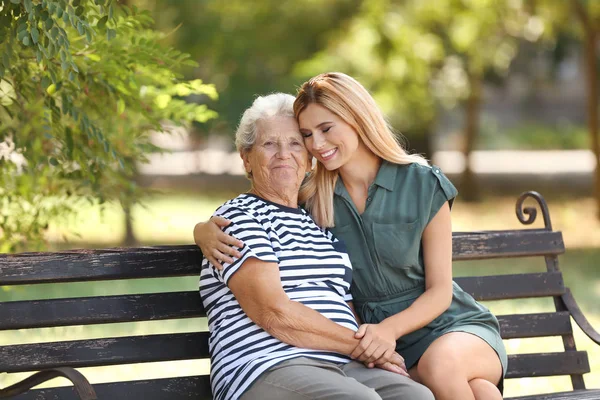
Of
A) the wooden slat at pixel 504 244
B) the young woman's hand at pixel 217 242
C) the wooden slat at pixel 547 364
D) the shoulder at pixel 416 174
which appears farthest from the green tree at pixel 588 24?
the young woman's hand at pixel 217 242

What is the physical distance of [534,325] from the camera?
169 inches

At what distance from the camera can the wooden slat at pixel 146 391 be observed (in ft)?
12.1

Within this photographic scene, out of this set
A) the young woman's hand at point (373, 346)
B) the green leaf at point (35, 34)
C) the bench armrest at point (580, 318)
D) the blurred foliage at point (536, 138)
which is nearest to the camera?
the young woman's hand at point (373, 346)

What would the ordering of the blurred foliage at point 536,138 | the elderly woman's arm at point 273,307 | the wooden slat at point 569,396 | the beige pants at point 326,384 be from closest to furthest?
the beige pants at point 326,384
the elderly woman's arm at point 273,307
the wooden slat at point 569,396
the blurred foliage at point 536,138

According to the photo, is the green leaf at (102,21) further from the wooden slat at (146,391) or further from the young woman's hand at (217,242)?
the wooden slat at (146,391)

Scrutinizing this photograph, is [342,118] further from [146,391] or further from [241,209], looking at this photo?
[146,391]

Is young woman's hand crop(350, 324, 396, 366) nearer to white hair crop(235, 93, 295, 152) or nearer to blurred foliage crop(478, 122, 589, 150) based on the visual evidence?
white hair crop(235, 93, 295, 152)

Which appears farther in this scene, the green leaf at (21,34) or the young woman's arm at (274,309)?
the green leaf at (21,34)

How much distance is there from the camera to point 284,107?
12.0 feet

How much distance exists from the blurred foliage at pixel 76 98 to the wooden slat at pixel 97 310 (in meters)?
0.89

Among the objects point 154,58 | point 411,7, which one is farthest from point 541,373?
point 411,7

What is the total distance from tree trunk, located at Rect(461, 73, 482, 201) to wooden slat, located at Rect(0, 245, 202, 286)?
1460 cm

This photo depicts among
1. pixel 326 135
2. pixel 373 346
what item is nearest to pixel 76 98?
pixel 326 135

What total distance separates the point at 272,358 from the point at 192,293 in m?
0.72
